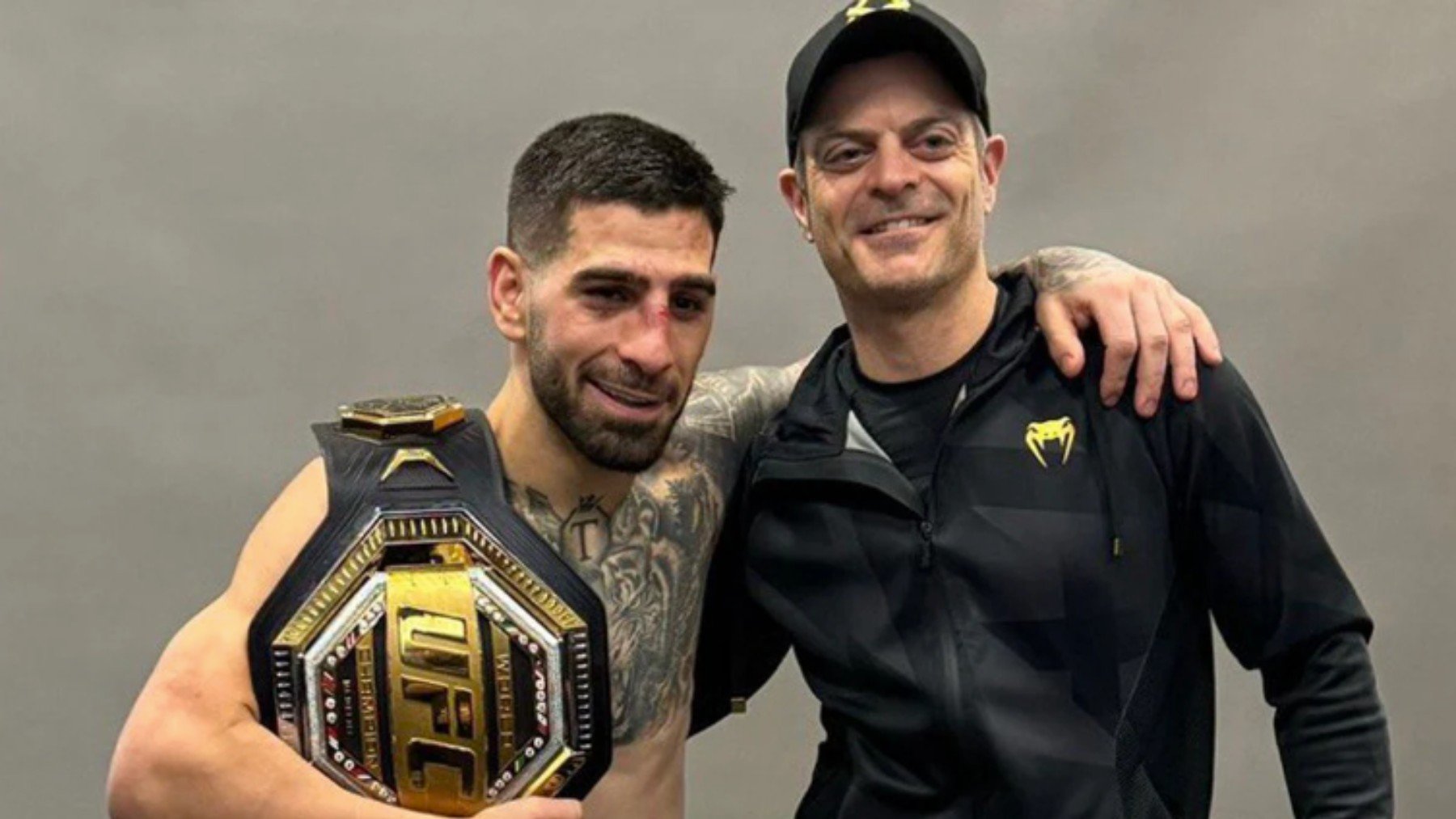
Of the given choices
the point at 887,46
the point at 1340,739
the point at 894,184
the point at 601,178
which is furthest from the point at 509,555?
the point at 1340,739

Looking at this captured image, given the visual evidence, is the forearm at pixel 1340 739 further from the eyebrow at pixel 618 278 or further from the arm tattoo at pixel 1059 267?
the eyebrow at pixel 618 278

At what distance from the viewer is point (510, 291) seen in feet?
4.92

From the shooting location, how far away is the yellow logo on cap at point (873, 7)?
1411 mm

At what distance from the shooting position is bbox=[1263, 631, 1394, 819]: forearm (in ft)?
4.33

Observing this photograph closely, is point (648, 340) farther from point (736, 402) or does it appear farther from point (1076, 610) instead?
point (1076, 610)

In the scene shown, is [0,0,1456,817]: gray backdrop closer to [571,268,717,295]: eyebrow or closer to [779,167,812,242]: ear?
[779,167,812,242]: ear

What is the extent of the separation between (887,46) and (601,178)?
30 cm

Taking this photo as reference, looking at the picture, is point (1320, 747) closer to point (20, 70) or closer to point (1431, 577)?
point (1431, 577)

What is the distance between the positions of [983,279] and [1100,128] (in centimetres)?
87

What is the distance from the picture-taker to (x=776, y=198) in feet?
7.34

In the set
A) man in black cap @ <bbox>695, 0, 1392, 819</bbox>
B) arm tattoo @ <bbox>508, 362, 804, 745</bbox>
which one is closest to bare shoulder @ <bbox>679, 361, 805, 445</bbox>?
arm tattoo @ <bbox>508, 362, 804, 745</bbox>

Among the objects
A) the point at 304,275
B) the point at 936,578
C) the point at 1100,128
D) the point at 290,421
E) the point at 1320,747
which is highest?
the point at 1100,128

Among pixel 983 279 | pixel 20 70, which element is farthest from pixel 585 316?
pixel 20 70

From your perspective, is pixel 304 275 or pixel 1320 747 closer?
pixel 1320 747
